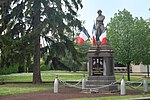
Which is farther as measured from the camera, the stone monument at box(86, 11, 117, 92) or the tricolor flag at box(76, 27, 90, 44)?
the tricolor flag at box(76, 27, 90, 44)

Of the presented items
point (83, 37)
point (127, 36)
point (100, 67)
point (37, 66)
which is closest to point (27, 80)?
point (37, 66)

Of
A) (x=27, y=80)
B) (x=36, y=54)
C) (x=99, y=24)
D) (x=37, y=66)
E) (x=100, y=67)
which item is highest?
(x=99, y=24)

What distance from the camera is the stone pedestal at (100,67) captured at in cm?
1939

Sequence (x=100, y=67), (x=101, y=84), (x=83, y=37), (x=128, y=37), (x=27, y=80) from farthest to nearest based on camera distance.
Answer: (x=128, y=37), (x=27, y=80), (x=83, y=37), (x=100, y=67), (x=101, y=84)

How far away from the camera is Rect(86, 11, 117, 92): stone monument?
63.6 ft

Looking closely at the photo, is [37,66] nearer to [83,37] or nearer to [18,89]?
[18,89]

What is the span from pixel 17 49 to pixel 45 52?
11.1 feet

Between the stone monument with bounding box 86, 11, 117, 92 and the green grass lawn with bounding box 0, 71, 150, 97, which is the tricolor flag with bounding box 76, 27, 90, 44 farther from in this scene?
the green grass lawn with bounding box 0, 71, 150, 97

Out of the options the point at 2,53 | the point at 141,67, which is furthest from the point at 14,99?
the point at 141,67

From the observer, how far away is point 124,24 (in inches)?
1340

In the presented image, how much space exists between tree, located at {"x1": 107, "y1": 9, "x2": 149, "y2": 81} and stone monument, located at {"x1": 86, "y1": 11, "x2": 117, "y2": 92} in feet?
44.4

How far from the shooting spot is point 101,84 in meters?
19.3

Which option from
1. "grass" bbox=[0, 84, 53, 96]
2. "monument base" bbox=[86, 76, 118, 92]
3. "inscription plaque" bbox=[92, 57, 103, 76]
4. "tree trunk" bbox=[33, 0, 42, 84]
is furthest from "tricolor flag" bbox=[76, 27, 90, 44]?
"tree trunk" bbox=[33, 0, 42, 84]

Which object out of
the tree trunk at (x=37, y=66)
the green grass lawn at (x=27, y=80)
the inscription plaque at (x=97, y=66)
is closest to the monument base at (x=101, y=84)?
the inscription plaque at (x=97, y=66)
